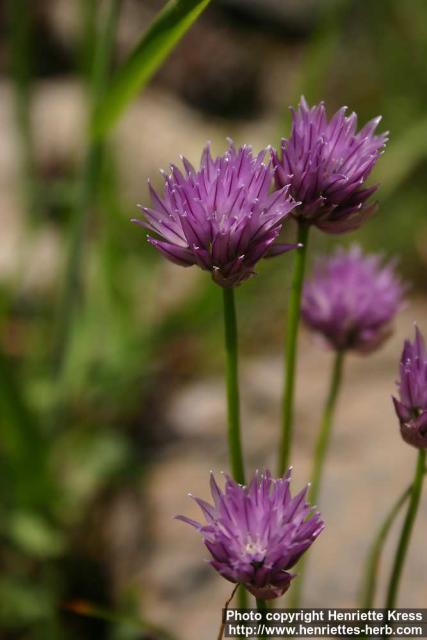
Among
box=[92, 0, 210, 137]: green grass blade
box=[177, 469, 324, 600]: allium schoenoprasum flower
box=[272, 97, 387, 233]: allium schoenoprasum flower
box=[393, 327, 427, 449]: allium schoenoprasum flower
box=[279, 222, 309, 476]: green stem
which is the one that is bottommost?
box=[177, 469, 324, 600]: allium schoenoprasum flower

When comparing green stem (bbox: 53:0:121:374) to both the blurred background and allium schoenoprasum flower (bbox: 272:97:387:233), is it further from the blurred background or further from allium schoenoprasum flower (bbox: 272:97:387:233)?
allium schoenoprasum flower (bbox: 272:97:387:233)

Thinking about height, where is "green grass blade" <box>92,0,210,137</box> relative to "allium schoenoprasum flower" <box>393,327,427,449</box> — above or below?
above

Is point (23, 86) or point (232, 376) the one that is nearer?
point (232, 376)

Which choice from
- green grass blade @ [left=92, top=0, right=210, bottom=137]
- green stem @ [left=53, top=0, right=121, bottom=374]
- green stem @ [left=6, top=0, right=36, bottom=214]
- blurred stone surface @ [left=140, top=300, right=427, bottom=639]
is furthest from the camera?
green stem @ [left=6, top=0, right=36, bottom=214]

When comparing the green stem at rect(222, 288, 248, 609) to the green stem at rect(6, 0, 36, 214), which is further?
the green stem at rect(6, 0, 36, 214)

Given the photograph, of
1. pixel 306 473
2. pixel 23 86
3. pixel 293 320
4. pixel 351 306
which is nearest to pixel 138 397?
pixel 306 473

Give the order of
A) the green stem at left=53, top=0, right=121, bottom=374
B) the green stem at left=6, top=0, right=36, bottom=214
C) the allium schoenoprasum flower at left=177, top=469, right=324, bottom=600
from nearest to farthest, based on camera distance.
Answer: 1. the allium schoenoprasum flower at left=177, top=469, right=324, bottom=600
2. the green stem at left=53, top=0, right=121, bottom=374
3. the green stem at left=6, top=0, right=36, bottom=214

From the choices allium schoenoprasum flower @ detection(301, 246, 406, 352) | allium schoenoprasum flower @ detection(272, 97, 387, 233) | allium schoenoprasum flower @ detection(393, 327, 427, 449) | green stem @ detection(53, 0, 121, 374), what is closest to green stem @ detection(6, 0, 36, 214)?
green stem @ detection(53, 0, 121, 374)

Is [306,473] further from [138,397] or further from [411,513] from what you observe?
[411,513]

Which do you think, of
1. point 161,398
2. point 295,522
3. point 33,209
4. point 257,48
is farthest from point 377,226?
point 295,522
